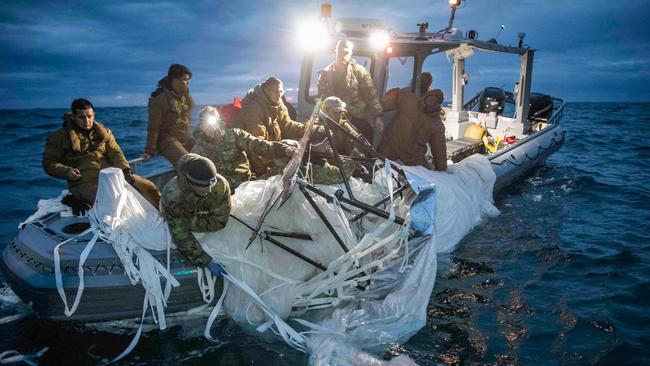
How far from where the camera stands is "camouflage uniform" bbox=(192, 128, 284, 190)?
4.67m

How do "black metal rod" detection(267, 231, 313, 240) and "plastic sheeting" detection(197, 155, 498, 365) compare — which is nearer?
"plastic sheeting" detection(197, 155, 498, 365)

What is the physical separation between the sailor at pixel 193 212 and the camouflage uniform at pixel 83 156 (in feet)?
3.38

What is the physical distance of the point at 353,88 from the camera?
21.3ft

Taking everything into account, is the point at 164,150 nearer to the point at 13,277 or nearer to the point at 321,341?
the point at 13,277

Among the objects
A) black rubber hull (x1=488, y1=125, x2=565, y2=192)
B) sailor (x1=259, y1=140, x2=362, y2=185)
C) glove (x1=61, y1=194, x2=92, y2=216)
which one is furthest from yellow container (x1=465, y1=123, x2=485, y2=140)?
glove (x1=61, y1=194, x2=92, y2=216)

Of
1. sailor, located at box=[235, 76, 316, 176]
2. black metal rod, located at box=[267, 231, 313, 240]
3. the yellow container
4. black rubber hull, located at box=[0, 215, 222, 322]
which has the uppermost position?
sailor, located at box=[235, 76, 316, 176]

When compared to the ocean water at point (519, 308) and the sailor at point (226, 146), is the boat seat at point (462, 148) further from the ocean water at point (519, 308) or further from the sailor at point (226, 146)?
the sailor at point (226, 146)

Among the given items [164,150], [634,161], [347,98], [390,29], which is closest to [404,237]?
[347,98]

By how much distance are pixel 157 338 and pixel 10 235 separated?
5.45m

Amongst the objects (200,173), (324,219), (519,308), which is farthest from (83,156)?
(519,308)

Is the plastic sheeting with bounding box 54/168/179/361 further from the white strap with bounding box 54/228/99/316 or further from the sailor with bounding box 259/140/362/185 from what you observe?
the sailor with bounding box 259/140/362/185

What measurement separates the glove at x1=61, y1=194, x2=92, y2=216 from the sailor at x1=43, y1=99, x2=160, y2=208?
0.01 m

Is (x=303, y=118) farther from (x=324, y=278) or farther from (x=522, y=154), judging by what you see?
(x=522, y=154)

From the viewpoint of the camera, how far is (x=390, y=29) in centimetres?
723
